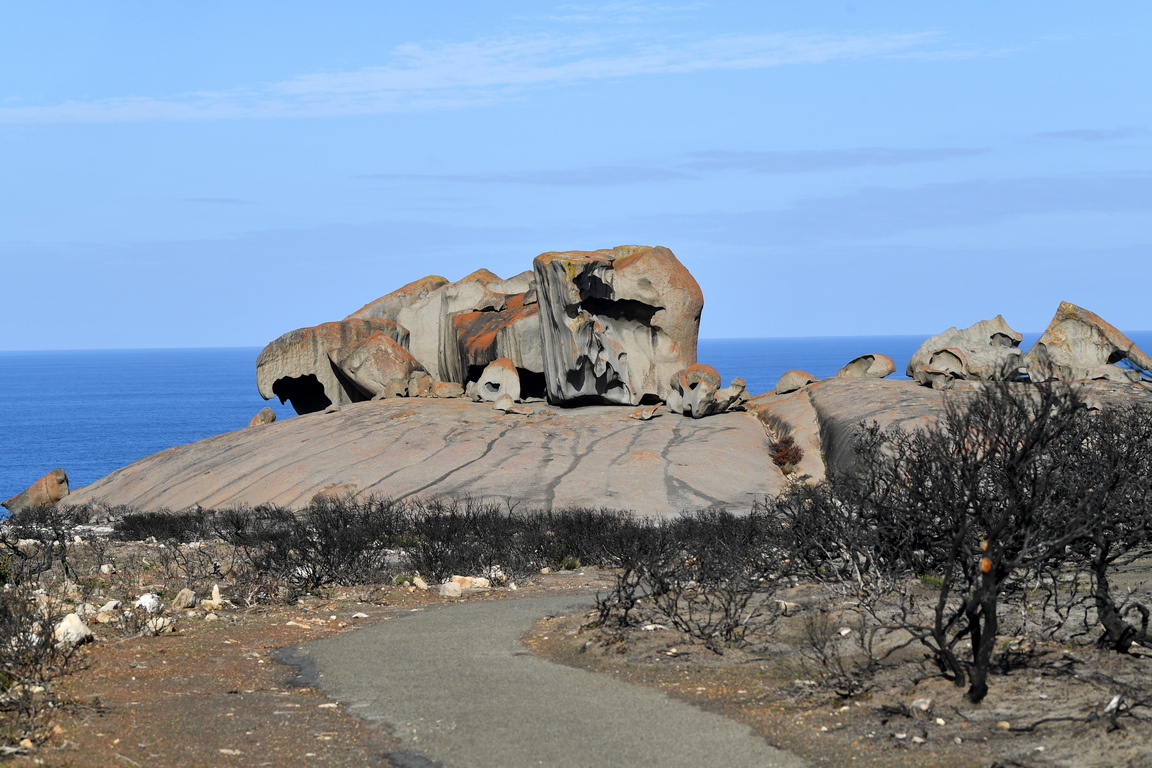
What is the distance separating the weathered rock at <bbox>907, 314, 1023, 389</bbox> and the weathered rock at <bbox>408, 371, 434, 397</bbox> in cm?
1590

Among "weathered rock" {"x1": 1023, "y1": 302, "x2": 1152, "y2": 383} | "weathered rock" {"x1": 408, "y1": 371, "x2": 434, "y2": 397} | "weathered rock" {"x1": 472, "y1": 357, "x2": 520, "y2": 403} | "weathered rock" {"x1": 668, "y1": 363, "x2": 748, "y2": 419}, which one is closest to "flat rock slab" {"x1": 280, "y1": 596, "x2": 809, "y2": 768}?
"weathered rock" {"x1": 668, "y1": 363, "x2": 748, "y2": 419}

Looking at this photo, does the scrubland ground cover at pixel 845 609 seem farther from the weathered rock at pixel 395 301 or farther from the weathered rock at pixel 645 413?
the weathered rock at pixel 395 301

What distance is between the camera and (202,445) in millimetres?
32594

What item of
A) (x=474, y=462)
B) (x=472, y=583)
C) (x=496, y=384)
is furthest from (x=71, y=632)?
(x=496, y=384)

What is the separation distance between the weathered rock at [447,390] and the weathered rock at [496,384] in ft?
4.44

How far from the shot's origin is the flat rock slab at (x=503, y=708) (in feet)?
20.9

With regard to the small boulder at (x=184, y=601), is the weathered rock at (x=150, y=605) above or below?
above

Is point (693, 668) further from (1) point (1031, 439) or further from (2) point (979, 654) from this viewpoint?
(1) point (1031, 439)

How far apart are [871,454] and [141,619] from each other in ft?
26.2

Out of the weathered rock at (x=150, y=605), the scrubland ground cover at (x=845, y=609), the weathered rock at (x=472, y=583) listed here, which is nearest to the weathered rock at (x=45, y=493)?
the scrubland ground cover at (x=845, y=609)

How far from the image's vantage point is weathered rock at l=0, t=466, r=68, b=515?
31594mm

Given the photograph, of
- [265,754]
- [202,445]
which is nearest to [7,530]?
[202,445]

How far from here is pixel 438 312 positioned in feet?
129

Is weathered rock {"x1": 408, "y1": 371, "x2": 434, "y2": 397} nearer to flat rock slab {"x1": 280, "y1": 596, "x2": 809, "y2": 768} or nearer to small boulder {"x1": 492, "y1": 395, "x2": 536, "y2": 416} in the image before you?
small boulder {"x1": 492, "y1": 395, "x2": 536, "y2": 416}
